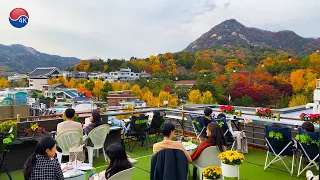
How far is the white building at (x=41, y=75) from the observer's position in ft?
413

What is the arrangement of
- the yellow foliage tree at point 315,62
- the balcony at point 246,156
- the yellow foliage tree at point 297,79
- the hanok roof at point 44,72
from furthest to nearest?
the hanok roof at point 44,72 → the yellow foliage tree at point 315,62 → the yellow foliage tree at point 297,79 → the balcony at point 246,156

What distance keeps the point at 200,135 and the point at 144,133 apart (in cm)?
138

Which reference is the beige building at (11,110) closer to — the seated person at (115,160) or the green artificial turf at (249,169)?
the green artificial turf at (249,169)

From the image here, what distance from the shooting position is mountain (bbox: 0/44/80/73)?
385 ft

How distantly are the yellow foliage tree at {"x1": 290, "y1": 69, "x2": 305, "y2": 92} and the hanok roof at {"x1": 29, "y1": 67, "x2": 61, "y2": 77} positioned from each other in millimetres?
108954

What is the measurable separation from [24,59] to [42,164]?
134 meters

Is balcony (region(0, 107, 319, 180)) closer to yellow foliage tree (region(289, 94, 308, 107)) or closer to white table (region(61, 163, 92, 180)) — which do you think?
white table (region(61, 163, 92, 180))

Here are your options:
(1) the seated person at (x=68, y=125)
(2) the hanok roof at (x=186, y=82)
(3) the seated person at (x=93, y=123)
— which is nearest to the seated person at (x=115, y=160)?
(1) the seated person at (x=68, y=125)

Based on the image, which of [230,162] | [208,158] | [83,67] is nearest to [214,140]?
[208,158]

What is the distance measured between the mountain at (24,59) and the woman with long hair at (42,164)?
122 meters

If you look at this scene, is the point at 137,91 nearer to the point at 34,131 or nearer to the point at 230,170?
the point at 34,131

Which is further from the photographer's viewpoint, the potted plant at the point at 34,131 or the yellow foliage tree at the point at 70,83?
the yellow foliage tree at the point at 70,83

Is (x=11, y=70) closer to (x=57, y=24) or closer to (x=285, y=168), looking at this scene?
(x=57, y=24)

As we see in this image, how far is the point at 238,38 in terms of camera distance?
99.4 metres
